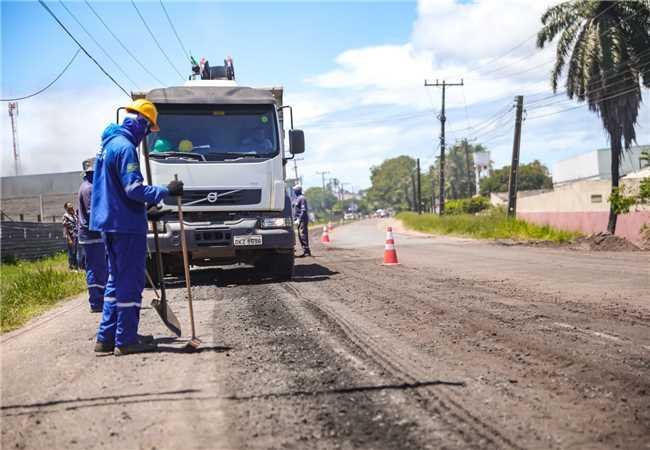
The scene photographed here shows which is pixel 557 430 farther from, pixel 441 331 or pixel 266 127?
pixel 266 127

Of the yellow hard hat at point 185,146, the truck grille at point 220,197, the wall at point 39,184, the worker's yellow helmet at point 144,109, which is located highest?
the wall at point 39,184

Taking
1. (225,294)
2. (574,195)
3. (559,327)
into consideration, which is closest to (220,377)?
(559,327)

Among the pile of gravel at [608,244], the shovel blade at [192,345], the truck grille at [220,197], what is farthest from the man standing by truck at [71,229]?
the pile of gravel at [608,244]

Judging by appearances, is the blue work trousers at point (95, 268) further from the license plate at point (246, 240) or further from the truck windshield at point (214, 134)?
the license plate at point (246, 240)

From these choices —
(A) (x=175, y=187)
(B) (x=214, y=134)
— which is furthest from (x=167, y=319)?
(B) (x=214, y=134)

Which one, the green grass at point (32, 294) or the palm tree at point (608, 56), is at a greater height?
the palm tree at point (608, 56)

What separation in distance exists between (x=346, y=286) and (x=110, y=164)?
4.87 m

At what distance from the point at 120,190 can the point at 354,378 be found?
8.84ft

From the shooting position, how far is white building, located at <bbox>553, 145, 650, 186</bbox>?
7634 centimetres

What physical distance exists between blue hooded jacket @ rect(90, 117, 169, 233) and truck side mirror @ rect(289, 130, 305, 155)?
18.0 feet

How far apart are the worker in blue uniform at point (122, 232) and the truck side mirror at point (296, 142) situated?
5.55 m

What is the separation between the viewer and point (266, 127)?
1099cm

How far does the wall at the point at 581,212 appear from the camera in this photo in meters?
24.1

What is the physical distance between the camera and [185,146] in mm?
10531
